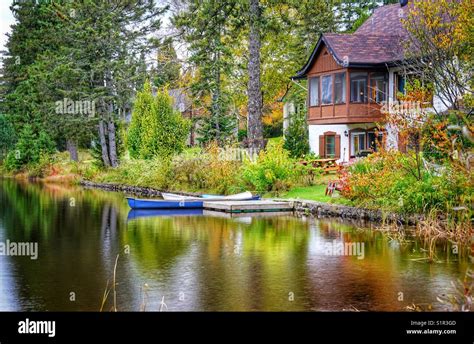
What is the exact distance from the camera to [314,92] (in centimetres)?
3809

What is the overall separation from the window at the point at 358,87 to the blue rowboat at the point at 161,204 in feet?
36.2

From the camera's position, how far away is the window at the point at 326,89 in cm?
3659

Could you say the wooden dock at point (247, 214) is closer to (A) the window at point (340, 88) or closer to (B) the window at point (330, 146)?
(A) the window at point (340, 88)

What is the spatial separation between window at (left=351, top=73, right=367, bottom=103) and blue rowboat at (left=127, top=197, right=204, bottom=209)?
1104cm

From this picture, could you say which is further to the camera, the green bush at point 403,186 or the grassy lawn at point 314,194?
the grassy lawn at point 314,194

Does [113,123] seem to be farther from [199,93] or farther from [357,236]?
[357,236]

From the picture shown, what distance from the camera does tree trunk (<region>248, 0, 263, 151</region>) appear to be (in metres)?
33.4

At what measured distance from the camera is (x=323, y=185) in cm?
2992

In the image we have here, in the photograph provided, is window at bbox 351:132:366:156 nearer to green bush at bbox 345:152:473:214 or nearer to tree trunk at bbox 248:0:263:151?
tree trunk at bbox 248:0:263:151

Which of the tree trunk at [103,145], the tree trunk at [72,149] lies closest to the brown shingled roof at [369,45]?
the tree trunk at [103,145]

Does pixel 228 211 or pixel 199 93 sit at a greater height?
pixel 199 93
